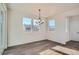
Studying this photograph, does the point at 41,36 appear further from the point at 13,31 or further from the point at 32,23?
the point at 13,31

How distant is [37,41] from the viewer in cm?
186

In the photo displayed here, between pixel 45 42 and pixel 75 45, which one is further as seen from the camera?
pixel 45 42

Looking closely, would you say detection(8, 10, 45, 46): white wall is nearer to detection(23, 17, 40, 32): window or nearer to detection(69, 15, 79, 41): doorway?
detection(23, 17, 40, 32): window

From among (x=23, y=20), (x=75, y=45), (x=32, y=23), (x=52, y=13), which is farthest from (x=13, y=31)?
(x=75, y=45)

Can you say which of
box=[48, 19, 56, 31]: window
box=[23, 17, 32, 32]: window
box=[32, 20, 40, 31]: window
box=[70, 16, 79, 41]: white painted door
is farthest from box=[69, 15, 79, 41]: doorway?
box=[23, 17, 32, 32]: window

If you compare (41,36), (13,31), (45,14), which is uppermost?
(45,14)

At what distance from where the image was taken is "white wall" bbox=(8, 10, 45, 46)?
1656mm

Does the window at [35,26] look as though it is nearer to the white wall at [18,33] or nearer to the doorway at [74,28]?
the white wall at [18,33]

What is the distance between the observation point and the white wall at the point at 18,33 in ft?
5.43

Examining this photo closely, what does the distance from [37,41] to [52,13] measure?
73 centimetres

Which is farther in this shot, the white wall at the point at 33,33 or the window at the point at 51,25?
the window at the point at 51,25

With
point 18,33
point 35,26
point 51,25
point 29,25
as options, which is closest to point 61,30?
point 51,25

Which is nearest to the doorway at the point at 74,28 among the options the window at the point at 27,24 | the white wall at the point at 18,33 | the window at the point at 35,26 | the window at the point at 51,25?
the window at the point at 51,25

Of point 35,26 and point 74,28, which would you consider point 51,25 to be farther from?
point 74,28
